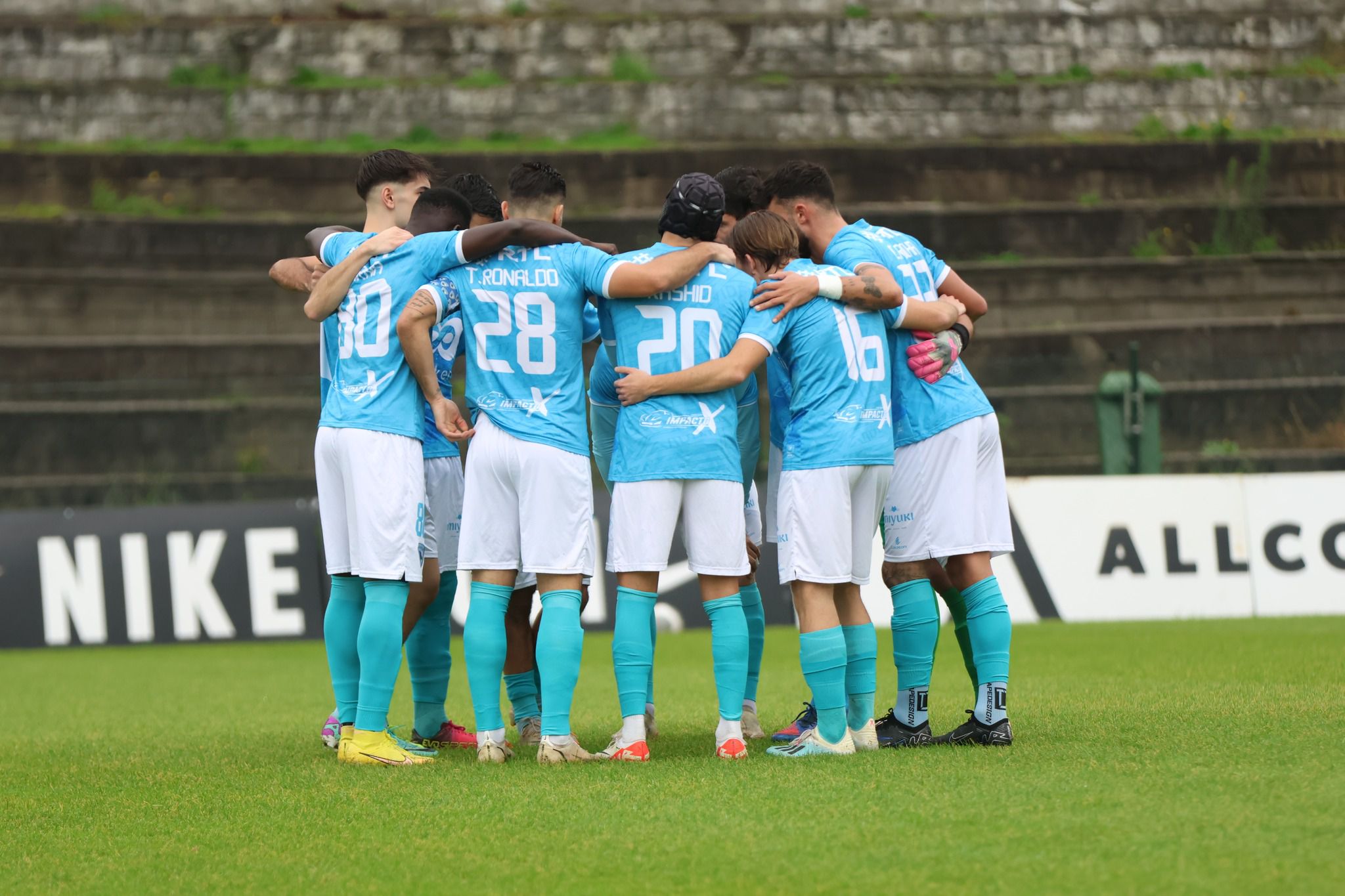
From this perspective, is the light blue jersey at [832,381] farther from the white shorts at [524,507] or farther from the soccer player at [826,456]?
the white shorts at [524,507]

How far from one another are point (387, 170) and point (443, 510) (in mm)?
1436

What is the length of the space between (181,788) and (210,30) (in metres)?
16.3

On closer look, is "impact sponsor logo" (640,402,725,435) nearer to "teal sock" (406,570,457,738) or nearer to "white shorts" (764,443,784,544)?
"white shorts" (764,443,784,544)

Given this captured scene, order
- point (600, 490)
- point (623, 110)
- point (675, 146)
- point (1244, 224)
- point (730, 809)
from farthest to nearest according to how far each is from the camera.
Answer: point (623, 110)
point (675, 146)
point (1244, 224)
point (600, 490)
point (730, 809)

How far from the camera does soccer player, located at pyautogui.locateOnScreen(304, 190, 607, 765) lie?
5543 millimetres

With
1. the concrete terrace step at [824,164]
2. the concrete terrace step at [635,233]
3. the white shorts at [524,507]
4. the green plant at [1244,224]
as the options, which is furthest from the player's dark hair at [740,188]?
the green plant at [1244,224]

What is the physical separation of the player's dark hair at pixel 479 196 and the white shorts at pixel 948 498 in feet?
6.85

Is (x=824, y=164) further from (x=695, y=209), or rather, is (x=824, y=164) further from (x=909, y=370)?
(x=695, y=209)

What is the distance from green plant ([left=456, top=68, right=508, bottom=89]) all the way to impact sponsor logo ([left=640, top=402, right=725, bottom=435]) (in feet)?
47.7

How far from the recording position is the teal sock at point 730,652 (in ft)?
17.6

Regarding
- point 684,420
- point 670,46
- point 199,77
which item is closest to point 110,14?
point 199,77

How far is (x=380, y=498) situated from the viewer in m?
5.58

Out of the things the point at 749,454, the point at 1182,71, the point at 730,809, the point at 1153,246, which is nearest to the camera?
the point at 730,809

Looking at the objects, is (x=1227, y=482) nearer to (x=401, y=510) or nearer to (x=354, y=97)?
(x=401, y=510)
